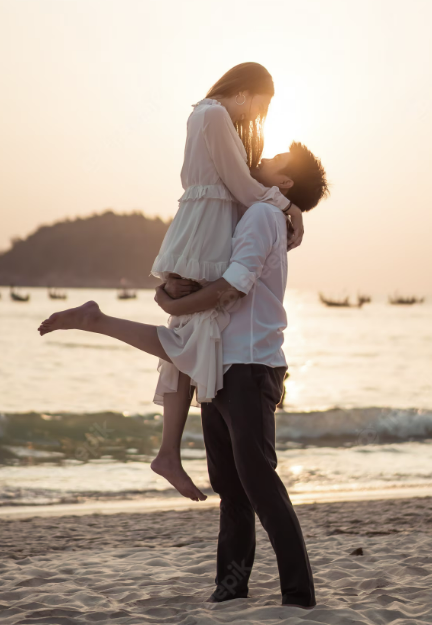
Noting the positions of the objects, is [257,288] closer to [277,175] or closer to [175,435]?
[277,175]

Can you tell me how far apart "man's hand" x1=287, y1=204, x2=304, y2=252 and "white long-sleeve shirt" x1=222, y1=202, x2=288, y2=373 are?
3.8 inches

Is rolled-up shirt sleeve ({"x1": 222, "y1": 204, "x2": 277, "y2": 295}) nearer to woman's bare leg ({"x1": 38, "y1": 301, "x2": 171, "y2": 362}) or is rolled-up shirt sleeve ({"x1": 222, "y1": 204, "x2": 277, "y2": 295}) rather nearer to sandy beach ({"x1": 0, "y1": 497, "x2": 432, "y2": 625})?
woman's bare leg ({"x1": 38, "y1": 301, "x2": 171, "y2": 362})

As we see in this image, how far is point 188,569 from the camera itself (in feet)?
12.5

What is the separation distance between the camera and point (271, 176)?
2719 millimetres

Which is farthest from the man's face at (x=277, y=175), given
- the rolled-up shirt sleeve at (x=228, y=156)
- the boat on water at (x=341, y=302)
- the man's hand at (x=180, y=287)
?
the boat on water at (x=341, y=302)

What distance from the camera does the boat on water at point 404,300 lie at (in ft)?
290

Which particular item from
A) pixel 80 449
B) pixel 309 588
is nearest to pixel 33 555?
pixel 309 588

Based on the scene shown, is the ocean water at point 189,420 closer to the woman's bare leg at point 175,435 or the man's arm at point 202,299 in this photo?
the woman's bare leg at point 175,435

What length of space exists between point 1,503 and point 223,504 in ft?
14.0

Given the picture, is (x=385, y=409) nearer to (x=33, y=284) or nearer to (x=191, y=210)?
(x=191, y=210)

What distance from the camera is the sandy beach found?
109 inches

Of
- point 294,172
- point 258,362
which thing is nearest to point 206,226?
point 294,172

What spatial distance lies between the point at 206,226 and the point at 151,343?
478 mm

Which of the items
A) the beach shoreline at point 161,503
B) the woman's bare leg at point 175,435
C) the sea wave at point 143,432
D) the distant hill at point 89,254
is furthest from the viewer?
the distant hill at point 89,254
